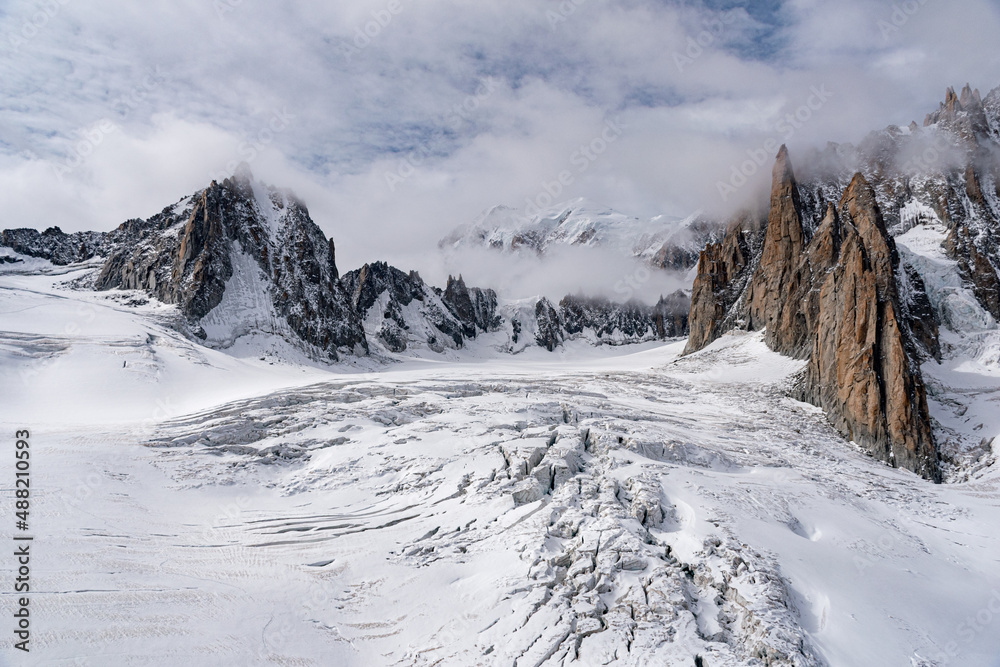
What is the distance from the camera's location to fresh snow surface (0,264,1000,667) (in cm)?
1157

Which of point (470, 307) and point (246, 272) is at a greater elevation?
point (246, 272)

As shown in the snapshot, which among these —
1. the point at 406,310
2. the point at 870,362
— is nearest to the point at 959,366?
the point at 870,362

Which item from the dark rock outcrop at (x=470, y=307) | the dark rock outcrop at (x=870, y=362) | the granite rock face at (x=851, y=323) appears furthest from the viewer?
the dark rock outcrop at (x=470, y=307)

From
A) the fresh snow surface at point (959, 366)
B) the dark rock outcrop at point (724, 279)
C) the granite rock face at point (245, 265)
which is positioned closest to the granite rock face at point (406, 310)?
the granite rock face at point (245, 265)

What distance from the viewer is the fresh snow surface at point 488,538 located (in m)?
11.6

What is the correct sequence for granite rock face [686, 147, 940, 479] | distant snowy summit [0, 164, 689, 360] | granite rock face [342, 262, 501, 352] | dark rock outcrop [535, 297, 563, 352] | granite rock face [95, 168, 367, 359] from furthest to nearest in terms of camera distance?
dark rock outcrop [535, 297, 563, 352], granite rock face [342, 262, 501, 352], granite rock face [95, 168, 367, 359], distant snowy summit [0, 164, 689, 360], granite rock face [686, 147, 940, 479]

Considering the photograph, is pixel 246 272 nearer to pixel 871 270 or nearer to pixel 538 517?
pixel 538 517

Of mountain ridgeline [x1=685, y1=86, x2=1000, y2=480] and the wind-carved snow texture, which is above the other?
mountain ridgeline [x1=685, y1=86, x2=1000, y2=480]

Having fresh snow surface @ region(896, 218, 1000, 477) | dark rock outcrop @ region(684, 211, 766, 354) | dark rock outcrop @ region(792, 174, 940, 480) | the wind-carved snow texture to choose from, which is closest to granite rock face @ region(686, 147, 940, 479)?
dark rock outcrop @ region(792, 174, 940, 480)

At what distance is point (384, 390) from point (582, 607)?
19.1m

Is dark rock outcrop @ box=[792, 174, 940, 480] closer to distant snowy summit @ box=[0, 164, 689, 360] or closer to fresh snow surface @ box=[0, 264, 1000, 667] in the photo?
fresh snow surface @ box=[0, 264, 1000, 667]

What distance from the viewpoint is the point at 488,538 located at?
51.0 ft

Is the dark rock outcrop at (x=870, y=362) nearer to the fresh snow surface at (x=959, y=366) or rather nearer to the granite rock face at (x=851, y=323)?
the granite rock face at (x=851, y=323)

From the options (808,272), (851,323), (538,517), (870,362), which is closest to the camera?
(538,517)
